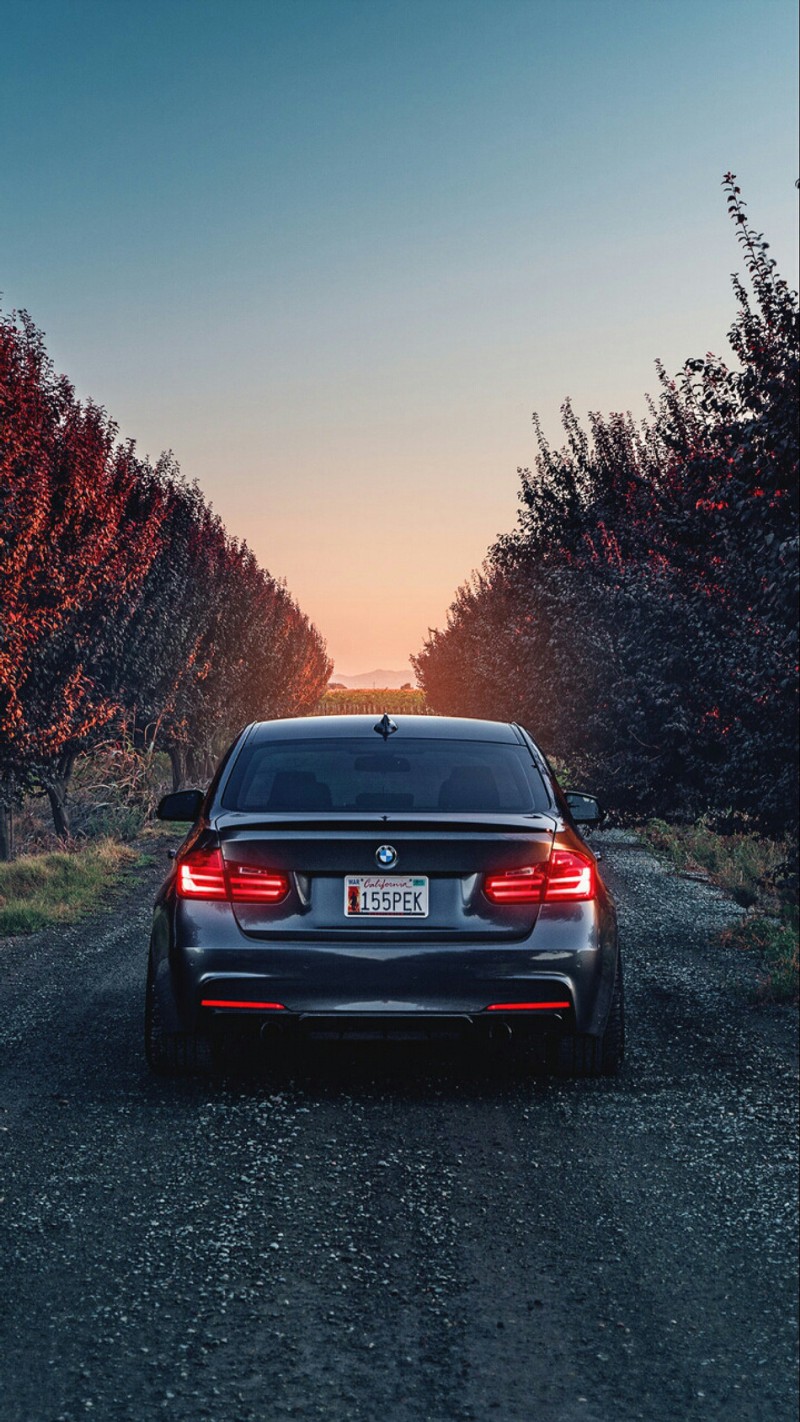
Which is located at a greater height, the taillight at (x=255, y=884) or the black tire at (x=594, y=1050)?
the taillight at (x=255, y=884)

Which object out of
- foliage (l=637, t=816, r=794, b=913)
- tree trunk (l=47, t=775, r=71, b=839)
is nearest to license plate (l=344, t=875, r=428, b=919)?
foliage (l=637, t=816, r=794, b=913)

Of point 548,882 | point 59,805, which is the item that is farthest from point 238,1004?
point 59,805

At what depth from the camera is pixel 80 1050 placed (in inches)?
255

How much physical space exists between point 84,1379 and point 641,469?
1598 cm

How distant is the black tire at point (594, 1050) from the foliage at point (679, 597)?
2642mm

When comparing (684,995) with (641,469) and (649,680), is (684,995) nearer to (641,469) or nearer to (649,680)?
(649,680)

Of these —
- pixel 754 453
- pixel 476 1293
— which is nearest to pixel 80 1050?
pixel 476 1293

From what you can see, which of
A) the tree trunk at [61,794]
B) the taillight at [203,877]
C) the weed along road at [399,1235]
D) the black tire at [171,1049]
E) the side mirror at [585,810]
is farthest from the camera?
the tree trunk at [61,794]

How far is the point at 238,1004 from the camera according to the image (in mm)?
5227

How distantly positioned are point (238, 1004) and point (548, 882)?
135 centimetres

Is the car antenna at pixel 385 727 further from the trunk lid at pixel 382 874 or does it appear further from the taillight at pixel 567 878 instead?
the taillight at pixel 567 878

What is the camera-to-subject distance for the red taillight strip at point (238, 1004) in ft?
17.0

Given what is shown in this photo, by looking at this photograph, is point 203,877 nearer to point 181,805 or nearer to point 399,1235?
point 181,805

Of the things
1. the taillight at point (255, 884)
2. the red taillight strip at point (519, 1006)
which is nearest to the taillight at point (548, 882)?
the red taillight strip at point (519, 1006)
